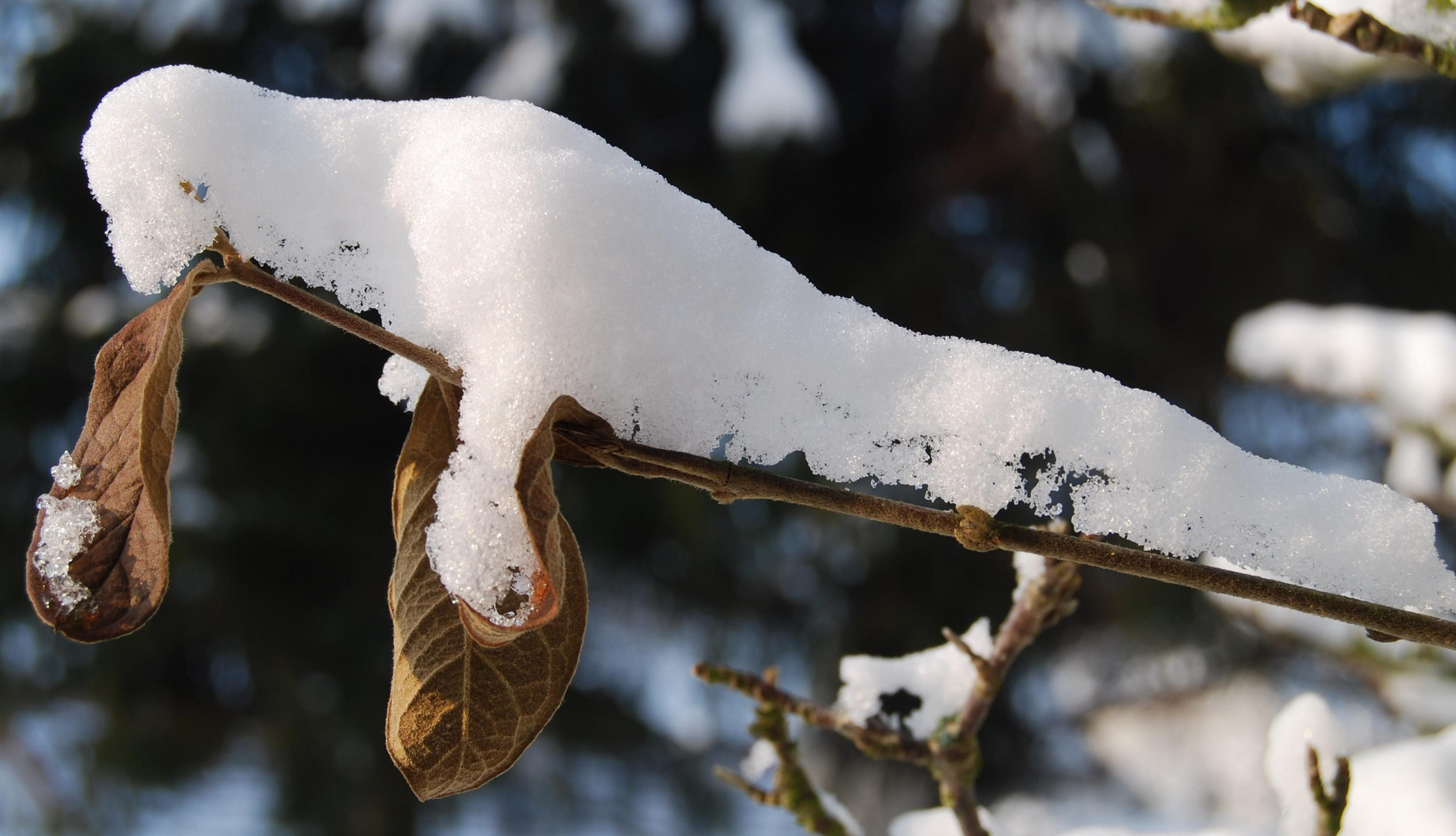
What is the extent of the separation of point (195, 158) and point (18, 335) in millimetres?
2705

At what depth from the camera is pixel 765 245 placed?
2.39 meters

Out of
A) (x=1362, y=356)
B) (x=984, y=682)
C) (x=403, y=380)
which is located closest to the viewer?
(x=403, y=380)

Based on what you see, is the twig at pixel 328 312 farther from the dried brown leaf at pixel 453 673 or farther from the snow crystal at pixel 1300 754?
the snow crystal at pixel 1300 754

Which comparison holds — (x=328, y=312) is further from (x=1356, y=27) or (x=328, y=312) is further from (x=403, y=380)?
(x=1356, y=27)

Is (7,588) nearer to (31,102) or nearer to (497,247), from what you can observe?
(31,102)

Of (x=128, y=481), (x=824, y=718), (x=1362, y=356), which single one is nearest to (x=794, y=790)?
(x=824, y=718)

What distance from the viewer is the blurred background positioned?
2.33m

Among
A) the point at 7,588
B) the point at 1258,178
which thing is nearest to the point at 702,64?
the point at 1258,178

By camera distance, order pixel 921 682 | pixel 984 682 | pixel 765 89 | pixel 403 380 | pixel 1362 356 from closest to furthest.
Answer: pixel 403 380
pixel 984 682
pixel 921 682
pixel 1362 356
pixel 765 89

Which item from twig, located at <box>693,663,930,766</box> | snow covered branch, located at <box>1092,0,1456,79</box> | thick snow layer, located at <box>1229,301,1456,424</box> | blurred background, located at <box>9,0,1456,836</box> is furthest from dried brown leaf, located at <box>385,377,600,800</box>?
blurred background, located at <box>9,0,1456,836</box>

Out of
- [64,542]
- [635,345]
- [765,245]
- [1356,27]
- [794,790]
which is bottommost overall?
[765,245]

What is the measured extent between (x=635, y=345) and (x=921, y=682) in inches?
14.2

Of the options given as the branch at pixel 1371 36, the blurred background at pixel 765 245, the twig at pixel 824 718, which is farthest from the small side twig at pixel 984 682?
the blurred background at pixel 765 245

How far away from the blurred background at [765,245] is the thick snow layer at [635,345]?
6.25ft
